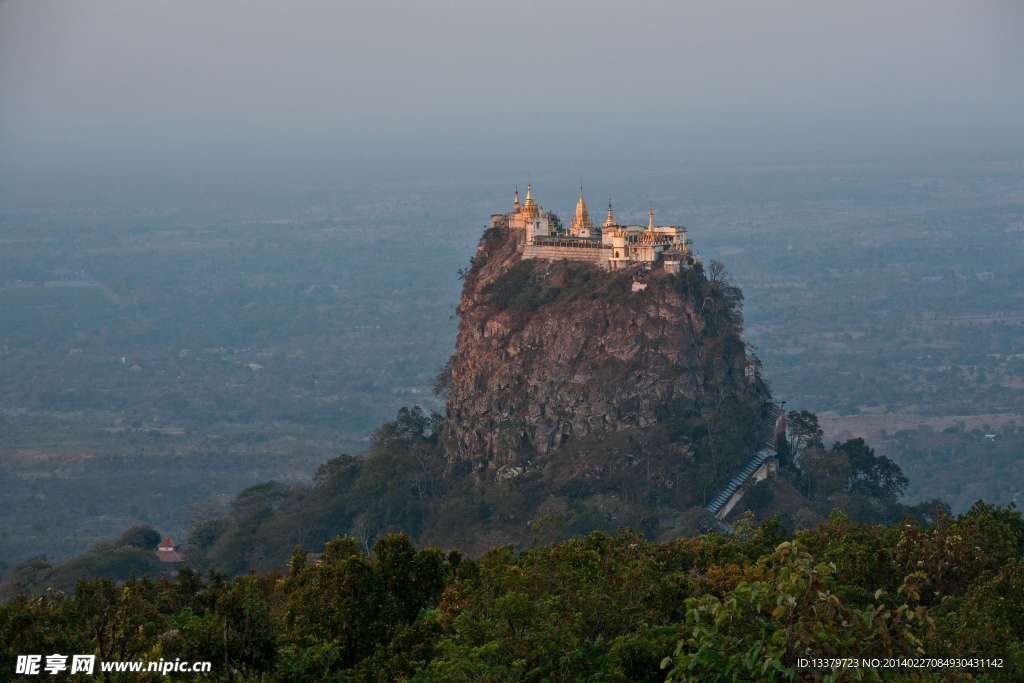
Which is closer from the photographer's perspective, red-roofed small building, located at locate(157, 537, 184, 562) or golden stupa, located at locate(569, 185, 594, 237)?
red-roofed small building, located at locate(157, 537, 184, 562)

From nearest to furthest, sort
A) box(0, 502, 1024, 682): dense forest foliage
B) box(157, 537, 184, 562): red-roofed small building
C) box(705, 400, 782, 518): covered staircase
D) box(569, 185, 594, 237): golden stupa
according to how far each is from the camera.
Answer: box(0, 502, 1024, 682): dense forest foliage < box(705, 400, 782, 518): covered staircase < box(157, 537, 184, 562): red-roofed small building < box(569, 185, 594, 237): golden stupa

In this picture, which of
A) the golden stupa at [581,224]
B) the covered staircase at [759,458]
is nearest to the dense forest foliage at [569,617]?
the covered staircase at [759,458]

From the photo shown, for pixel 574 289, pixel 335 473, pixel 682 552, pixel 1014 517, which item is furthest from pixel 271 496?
pixel 1014 517

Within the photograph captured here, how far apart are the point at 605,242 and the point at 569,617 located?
151ft

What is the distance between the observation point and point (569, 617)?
18.5 meters

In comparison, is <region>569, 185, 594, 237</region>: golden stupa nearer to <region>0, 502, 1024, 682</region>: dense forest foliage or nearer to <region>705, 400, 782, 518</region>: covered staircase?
<region>705, 400, 782, 518</region>: covered staircase

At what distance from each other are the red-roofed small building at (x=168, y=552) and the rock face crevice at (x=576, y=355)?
1780 centimetres

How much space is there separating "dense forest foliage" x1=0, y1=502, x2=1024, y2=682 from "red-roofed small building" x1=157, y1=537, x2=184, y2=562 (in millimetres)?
39732

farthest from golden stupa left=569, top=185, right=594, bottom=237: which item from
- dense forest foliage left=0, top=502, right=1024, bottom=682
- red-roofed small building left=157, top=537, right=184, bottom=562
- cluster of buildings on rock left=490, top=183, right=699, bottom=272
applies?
dense forest foliage left=0, top=502, right=1024, bottom=682

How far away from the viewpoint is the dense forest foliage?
1263 centimetres

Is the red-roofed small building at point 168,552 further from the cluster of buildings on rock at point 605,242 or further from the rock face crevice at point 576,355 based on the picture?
the cluster of buildings on rock at point 605,242

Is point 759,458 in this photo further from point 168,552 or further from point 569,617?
point 569,617

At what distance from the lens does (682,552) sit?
28578 mm

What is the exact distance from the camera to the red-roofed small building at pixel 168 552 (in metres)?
62.7
